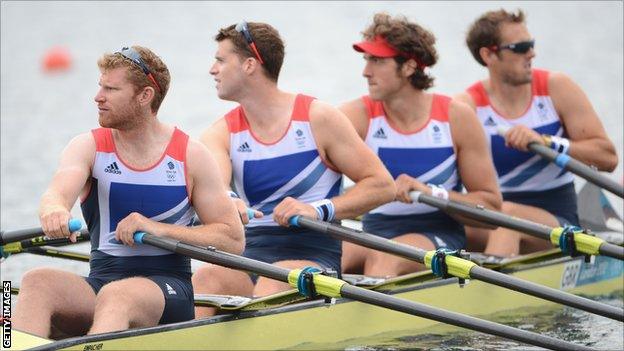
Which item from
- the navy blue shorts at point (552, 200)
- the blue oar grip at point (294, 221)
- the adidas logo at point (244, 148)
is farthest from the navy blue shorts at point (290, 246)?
the navy blue shorts at point (552, 200)

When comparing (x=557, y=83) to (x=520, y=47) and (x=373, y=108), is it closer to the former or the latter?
(x=520, y=47)

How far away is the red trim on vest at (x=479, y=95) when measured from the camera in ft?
30.6

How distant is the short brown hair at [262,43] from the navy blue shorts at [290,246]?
2.84 ft

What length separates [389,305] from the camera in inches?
250

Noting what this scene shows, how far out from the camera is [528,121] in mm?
9320

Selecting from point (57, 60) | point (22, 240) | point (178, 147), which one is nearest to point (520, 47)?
point (178, 147)

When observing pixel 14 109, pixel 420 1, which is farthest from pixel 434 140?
pixel 420 1

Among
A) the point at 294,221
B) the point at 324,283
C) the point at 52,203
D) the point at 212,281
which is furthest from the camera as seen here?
the point at 294,221

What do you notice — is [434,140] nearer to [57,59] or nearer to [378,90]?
[378,90]

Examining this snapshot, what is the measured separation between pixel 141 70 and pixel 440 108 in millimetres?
2775

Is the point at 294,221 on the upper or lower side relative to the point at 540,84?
lower

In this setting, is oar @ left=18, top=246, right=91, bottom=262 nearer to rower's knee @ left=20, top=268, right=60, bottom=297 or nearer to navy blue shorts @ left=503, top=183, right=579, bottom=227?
rower's knee @ left=20, top=268, right=60, bottom=297

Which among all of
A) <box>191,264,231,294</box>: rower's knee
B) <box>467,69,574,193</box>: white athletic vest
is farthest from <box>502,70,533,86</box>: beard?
<box>191,264,231,294</box>: rower's knee

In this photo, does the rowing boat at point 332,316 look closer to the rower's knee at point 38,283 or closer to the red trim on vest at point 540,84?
the rower's knee at point 38,283
